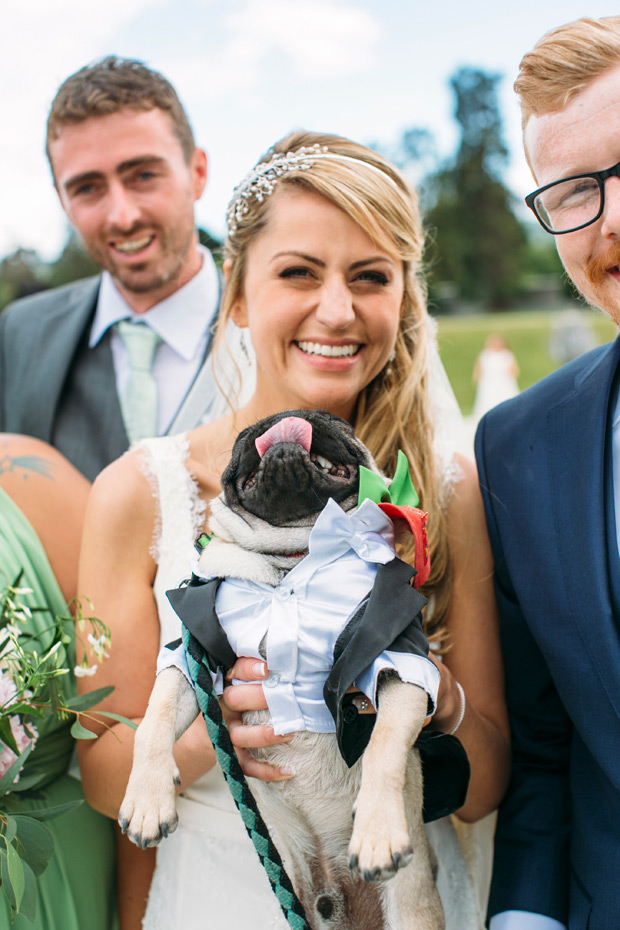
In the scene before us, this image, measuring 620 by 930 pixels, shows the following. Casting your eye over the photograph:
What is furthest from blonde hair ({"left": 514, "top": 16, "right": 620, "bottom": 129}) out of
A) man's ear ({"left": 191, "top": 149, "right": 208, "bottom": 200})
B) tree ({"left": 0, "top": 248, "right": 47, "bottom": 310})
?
tree ({"left": 0, "top": 248, "right": 47, "bottom": 310})

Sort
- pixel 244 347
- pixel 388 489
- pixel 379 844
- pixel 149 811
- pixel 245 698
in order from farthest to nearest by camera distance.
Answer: pixel 244 347 < pixel 388 489 < pixel 245 698 < pixel 149 811 < pixel 379 844

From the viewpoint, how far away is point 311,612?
172 centimetres

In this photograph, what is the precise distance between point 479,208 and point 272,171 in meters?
55.5

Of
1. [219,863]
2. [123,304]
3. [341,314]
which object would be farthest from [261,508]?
[123,304]

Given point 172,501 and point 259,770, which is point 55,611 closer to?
point 172,501

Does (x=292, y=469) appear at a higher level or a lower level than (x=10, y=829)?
higher

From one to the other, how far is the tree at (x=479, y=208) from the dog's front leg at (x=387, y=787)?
52.8 m

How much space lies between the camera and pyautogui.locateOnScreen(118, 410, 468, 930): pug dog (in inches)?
62.9

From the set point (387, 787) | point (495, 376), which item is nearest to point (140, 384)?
point (387, 787)

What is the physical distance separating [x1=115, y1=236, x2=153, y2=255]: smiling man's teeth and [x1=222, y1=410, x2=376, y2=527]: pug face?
238 centimetres

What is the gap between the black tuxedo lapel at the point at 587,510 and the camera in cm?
201

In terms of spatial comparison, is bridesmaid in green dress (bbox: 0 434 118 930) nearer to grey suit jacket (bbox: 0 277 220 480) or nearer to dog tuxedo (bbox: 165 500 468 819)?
dog tuxedo (bbox: 165 500 468 819)

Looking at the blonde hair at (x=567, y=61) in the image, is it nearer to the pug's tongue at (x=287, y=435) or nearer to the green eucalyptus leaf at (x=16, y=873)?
the pug's tongue at (x=287, y=435)

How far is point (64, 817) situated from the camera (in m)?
2.29
